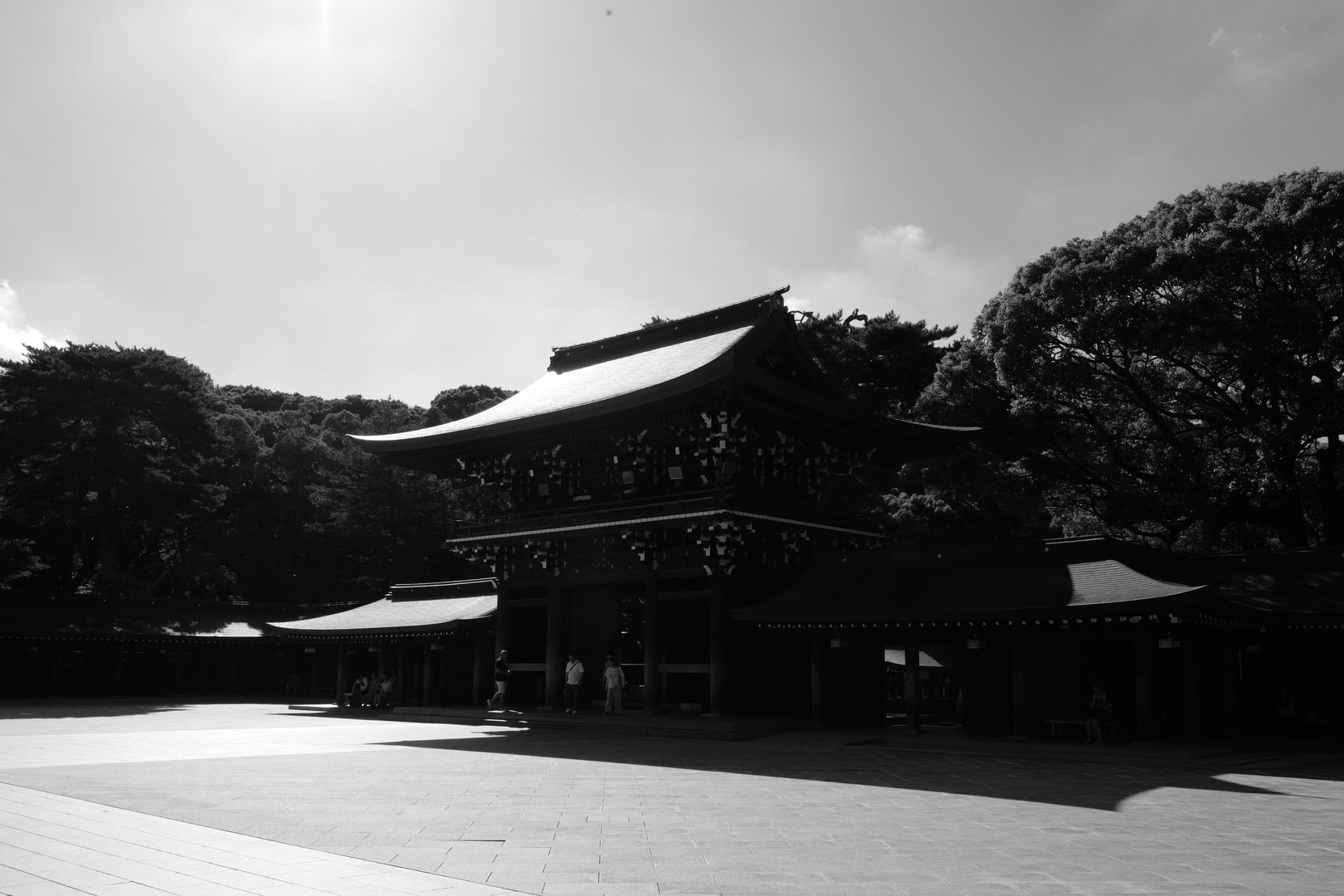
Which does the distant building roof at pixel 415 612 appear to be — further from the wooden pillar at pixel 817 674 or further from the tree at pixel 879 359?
the tree at pixel 879 359

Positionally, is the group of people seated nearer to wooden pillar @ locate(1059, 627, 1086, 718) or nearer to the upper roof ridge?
the upper roof ridge

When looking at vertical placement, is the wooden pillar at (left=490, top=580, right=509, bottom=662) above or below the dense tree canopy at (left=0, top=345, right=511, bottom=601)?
below

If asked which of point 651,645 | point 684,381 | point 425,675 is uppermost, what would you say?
point 684,381

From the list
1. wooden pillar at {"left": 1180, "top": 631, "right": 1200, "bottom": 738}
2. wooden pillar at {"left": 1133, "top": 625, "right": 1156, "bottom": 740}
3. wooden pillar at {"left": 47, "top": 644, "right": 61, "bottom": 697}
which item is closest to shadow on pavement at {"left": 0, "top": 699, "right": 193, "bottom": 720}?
wooden pillar at {"left": 47, "top": 644, "right": 61, "bottom": 697}

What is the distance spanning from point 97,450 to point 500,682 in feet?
98.3

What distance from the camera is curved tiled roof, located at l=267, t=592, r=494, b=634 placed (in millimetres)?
33844

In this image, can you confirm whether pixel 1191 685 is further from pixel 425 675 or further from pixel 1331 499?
pixel 425 675

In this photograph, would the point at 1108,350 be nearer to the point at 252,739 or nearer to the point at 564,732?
the point at 564,732

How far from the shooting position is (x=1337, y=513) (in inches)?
1209

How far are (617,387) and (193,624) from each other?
24.7m

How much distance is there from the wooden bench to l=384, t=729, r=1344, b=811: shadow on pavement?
220 centimetres

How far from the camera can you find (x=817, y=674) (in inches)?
986

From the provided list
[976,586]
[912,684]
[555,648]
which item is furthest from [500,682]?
[976,586]

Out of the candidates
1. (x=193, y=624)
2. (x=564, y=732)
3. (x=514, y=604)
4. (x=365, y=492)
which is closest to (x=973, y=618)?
(x=564, y=732)
